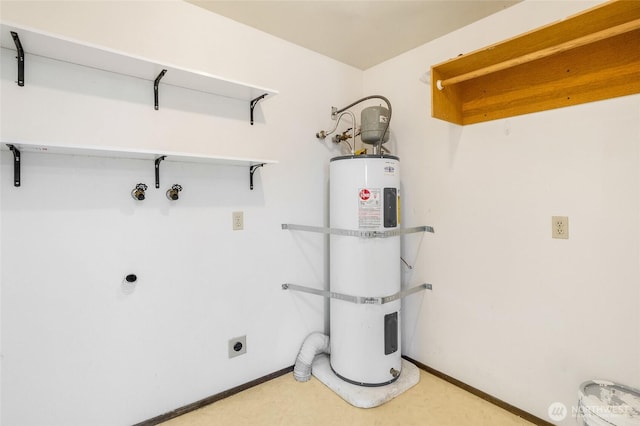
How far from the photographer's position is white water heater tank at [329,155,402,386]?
77.1 inches

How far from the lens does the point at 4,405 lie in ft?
4.48

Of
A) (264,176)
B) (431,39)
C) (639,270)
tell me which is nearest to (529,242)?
(639,270)

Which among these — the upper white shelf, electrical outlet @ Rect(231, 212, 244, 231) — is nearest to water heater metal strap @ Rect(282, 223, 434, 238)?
electrical outlet @ Rect(231, 212, 244, 231)

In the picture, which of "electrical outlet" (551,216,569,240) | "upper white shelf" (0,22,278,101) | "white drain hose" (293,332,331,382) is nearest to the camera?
"upper white shelf" (0,22,278,101)

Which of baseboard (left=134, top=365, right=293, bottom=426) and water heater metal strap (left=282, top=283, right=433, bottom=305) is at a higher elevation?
water heater metal strap (left=282, top=283, right=433, bottom=305)

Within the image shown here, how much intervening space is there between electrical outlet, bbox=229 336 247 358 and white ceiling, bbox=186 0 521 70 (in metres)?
1.96

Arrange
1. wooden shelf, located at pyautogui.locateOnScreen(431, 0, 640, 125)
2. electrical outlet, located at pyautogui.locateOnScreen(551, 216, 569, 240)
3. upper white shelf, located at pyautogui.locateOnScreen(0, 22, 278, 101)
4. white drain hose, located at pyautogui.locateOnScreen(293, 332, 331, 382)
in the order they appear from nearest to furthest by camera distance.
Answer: upper white shelf, located at pyautogui.locateOnScreen(0, 22, 278, 101), wooden shelf, located at pyautogui.locateOnScreen(431, 0, 640, 125), electrical outlet, located at pyautogui.locateOnScreen(551, 216, 569, 240), white drain hose, located at pyautogui.locateOnScreen(293, 332, 331, 382)

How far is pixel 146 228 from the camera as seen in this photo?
1.68 meters

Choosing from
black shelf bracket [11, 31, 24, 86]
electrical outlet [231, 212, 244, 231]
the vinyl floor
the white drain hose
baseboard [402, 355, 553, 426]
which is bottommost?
the vinyl floor

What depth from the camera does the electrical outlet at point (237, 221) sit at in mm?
1973

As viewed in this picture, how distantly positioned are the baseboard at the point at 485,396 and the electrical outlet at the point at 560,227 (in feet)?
3.22

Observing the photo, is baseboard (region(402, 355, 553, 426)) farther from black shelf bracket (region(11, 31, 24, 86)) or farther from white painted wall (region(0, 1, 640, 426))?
black shelf bracket (region(11, 31, 24, 86))

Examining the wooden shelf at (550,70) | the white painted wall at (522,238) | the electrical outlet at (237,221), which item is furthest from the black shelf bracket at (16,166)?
the white painted wall at (522,238)

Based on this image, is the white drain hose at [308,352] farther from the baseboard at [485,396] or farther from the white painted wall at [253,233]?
the baseboard at [485,396]
